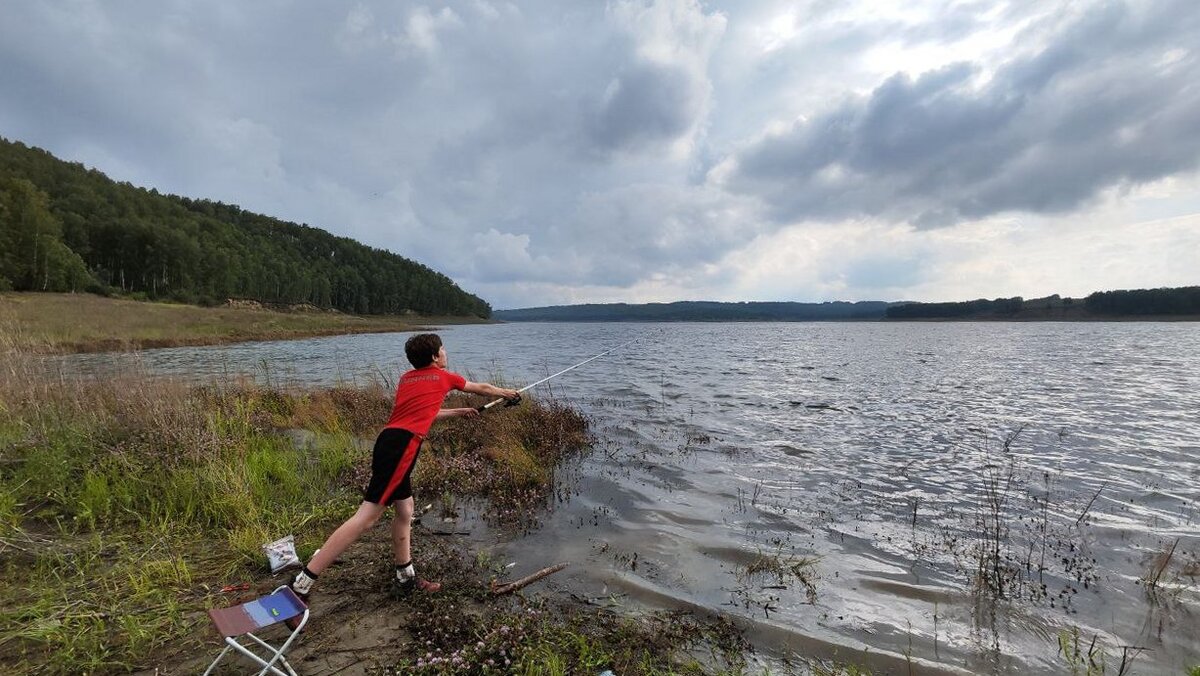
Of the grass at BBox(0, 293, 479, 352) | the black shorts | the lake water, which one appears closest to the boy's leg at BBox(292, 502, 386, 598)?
the black shorts

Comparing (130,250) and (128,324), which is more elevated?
(130,250)

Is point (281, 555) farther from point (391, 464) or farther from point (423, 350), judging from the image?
point (423, 350)

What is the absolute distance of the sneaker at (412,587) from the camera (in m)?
4.95

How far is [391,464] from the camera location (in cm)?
466

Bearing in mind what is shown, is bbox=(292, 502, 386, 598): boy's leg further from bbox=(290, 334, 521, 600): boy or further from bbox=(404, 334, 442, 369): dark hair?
bbox=(404, 334, 442, 369): dark hair

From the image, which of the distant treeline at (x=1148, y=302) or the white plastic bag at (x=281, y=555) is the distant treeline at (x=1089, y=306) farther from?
the white plastic bag at (x=281, y=555)

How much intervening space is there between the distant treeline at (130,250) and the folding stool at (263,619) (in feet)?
270

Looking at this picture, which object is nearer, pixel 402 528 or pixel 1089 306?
pixel 402 528

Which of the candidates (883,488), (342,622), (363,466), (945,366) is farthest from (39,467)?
(945,366)

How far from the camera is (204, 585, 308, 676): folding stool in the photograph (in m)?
3.27

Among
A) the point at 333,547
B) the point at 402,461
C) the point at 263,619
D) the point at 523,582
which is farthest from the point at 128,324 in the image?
the point at 263,619

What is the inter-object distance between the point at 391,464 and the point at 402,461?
0.10 m

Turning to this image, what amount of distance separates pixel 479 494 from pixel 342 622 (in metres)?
3.93

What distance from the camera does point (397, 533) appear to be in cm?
492
